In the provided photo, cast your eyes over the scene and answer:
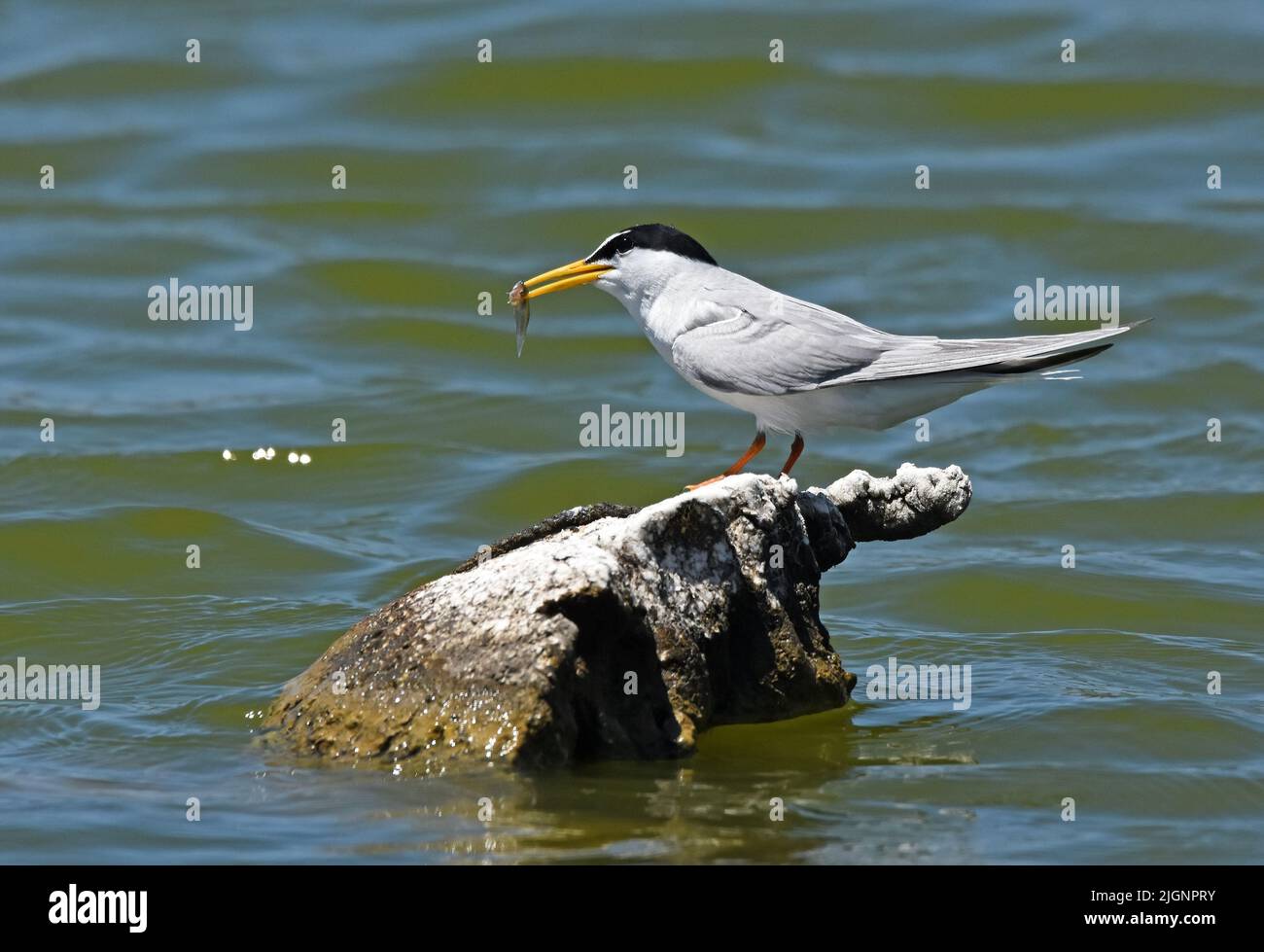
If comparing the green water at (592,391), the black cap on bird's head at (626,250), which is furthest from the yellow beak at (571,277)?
the green water at (592,391)

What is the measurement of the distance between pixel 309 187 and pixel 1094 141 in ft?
24.8

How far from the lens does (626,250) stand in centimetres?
820

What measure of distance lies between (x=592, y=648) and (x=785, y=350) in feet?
6.90

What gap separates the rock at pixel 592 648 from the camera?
5977mm

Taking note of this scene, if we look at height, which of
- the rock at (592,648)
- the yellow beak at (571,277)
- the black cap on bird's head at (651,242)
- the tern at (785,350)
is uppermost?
the black cap on bird's head at (651,242)

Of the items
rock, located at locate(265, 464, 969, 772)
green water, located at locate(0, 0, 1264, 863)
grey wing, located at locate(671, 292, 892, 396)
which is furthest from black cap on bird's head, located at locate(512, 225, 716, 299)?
green water, located at locate(0, 0, 1264, 863)

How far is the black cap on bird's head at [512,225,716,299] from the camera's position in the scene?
8.14 m

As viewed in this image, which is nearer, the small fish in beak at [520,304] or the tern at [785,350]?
the tern at [785,350]

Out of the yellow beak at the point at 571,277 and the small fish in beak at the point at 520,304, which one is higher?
the yellow beak at the point at 571,277

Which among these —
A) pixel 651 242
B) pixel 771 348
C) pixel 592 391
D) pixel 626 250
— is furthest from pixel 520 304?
pixel 592 391

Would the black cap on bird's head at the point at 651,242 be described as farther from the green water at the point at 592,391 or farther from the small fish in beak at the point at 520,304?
the green water at the point at 592,391

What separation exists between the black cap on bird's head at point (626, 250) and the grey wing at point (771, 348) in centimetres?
41

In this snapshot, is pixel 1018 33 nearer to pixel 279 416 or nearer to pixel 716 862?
pixel 279 416

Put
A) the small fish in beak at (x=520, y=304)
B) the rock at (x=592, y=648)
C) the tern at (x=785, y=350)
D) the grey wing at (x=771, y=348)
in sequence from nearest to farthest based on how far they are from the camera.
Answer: the rock at (x=592, y=648)
the tern at (x=785, y=350)
the grey wing at (x=771, y=348)
the small fish in beak at (x=520, y=304)
